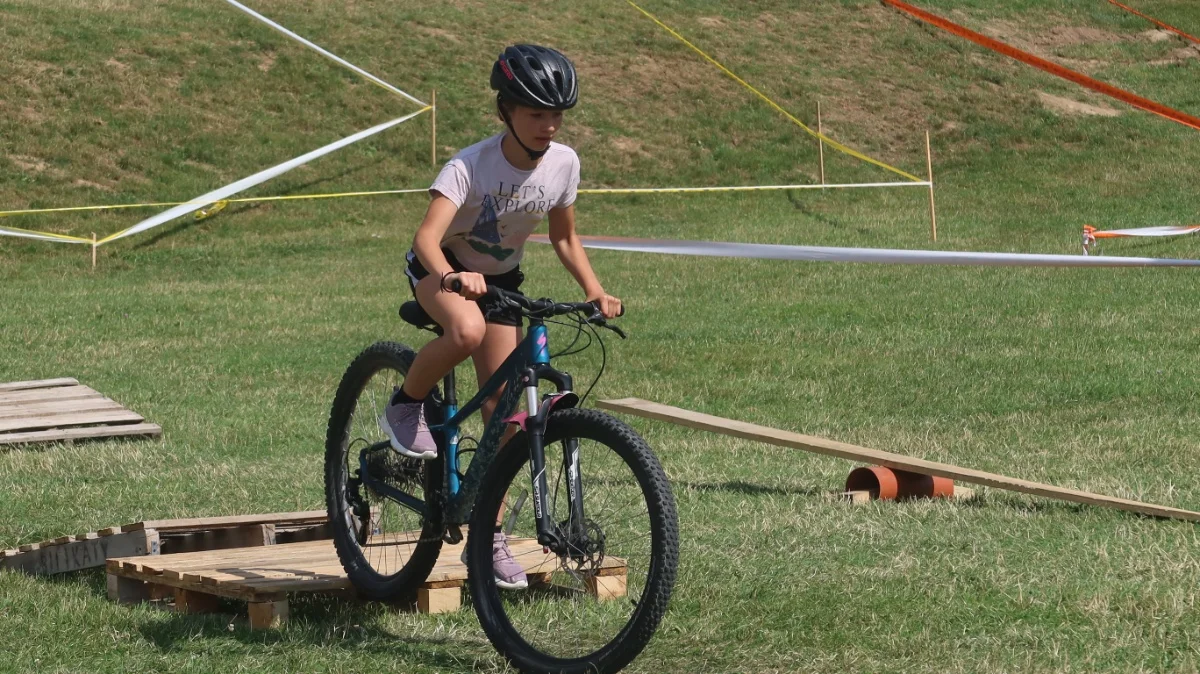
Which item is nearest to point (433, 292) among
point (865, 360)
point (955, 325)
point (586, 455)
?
point (586, 455)

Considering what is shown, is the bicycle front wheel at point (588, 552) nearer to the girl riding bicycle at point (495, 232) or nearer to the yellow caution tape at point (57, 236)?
the girl riding bicycle at point (495, 232)

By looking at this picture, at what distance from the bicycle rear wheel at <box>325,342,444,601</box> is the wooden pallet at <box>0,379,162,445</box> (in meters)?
4.12

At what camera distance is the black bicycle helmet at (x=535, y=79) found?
4.83m

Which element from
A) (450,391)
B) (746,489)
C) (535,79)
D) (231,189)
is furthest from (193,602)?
(231,189)

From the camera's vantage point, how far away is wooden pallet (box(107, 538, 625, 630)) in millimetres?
5230

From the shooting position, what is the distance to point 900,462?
7199mm

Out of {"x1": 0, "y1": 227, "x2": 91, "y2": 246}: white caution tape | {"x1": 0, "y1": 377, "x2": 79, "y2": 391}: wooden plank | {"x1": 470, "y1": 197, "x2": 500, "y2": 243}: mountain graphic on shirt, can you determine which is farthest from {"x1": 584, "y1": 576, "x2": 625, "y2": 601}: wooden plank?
{"x1": 0, "y1": 227, "x2": 91, "y2": 246}: white caution tape

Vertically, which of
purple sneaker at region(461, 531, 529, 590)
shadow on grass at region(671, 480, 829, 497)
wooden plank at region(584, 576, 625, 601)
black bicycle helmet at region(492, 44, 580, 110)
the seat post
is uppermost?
black bicycle helmet at region(492, 44, 580, 110)

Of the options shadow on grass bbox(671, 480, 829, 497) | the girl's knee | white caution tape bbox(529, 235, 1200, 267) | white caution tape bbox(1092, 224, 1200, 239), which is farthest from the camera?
white caution tape bbox(1092, 224, 1200, 239)

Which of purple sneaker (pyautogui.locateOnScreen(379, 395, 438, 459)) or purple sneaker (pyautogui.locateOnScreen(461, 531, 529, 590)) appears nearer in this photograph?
purple sneaker (pyautogui.locateOnScreen(461, 531, 529, 590))

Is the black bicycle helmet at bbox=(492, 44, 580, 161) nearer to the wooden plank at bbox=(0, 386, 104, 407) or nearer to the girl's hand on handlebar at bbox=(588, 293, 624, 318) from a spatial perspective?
the girl's hand on handlebar at bbox=(588, 293, 624, 318)

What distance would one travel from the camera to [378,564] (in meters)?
5.60

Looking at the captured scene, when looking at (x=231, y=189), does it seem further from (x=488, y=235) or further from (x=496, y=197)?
(x=496, y=197)

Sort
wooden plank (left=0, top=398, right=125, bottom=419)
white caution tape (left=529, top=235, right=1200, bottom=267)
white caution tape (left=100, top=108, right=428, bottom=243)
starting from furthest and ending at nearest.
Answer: white caution tape (left=100, top=108, right=428, bottom=243) < wooden plank (left=0, top=398, right=125, bottom=419) < white caution tape (left=529, top=235, right=1200, bottom=267)
